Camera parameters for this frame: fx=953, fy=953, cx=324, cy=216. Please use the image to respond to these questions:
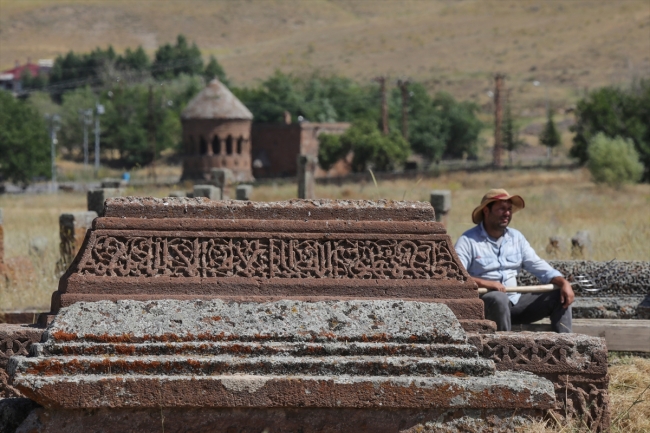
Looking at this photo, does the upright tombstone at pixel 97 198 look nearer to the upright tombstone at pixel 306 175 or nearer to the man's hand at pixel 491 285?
the man's hand at pixel 491 285

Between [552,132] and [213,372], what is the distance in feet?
189

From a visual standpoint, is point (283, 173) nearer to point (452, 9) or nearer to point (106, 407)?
point (106, 407)

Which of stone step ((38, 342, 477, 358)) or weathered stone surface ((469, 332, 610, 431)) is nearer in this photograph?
stone step ((38, 342, 477, 358))

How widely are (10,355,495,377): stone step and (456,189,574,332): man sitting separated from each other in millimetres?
1947

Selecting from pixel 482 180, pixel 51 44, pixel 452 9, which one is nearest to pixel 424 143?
pixel 482 180

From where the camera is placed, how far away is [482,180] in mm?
42938

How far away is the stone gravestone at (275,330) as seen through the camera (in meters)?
3.92

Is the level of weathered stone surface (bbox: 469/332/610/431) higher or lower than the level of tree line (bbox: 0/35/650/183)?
lower

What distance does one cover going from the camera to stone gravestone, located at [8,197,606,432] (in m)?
3.92

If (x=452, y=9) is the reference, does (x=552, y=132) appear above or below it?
below

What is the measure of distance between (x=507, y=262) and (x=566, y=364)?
5.66 ft

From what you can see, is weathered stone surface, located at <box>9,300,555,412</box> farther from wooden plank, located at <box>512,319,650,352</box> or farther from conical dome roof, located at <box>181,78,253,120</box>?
conical dome roof, located at <box>181,78,253,120</box>

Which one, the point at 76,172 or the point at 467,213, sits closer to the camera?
the point at 467,213

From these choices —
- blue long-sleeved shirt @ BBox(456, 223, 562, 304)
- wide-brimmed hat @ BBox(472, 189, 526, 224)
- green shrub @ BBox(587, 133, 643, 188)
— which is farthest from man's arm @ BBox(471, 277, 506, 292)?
green shrub @ BBox(587, 133, 643, 188)
